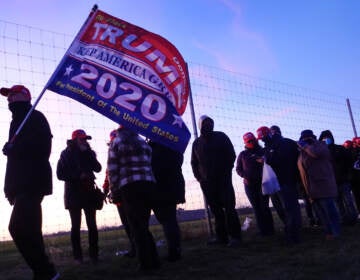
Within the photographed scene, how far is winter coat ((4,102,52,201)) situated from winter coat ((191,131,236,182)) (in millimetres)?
2882

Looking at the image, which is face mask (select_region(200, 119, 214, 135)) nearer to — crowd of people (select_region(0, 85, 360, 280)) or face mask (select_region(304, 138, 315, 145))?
crowd of people (select_region(0, 85, 360, 280))

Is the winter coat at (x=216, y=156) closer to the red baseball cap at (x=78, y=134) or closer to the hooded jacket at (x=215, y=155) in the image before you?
the hooded jacket at (x=215, y=155)

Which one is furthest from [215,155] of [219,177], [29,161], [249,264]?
[29,161]

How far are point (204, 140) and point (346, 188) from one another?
378 centimetres

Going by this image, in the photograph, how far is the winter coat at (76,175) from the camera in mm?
5934

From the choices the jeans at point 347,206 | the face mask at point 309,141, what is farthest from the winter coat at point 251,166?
the jeans at point 347,206

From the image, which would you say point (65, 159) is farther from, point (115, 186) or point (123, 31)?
point (123, 31)

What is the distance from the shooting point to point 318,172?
666 cm

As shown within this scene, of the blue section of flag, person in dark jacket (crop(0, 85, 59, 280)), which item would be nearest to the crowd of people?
person in dark jacket (crop(0, 85, 59, 280))

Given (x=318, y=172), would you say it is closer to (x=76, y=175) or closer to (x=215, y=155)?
(x=215, y=155)

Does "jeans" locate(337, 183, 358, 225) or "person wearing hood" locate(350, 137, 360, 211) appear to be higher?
"person wearing hood" locate(350, 137, 360, 211)

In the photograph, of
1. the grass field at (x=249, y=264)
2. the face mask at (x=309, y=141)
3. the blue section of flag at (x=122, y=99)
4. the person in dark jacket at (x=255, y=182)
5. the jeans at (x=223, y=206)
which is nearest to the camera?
the grass field at (x=249, y=264)

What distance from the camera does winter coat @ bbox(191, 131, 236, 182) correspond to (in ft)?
21.8

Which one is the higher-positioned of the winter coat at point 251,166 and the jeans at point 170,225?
the winter coat at point 251,166
